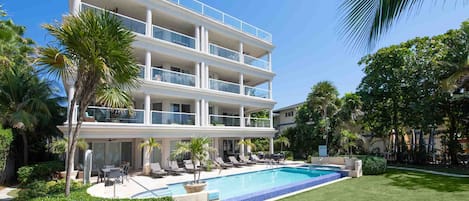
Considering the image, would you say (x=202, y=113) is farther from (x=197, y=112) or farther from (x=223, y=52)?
(x=223, y=52)

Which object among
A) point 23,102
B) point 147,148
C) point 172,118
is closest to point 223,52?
point 172,118

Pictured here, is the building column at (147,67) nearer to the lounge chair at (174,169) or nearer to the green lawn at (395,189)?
the lounge chair at (174,169)

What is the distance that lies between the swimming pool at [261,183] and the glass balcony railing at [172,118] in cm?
523

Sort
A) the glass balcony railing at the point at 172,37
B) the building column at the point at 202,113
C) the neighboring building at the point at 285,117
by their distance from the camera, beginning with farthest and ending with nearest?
the neighboring building at the point at 285,117, the building column at the point at 202,113, the glass balcony railing at the point at 172,37

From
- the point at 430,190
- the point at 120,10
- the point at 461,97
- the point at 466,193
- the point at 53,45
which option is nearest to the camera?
the point at 53,45

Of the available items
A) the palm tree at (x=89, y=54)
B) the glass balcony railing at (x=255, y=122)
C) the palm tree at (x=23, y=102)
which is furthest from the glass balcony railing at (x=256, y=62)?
the palm tree at (x=89, y=54)

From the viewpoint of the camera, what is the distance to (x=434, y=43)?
22.5 m

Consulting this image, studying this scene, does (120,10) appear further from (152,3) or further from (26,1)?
(26,1)

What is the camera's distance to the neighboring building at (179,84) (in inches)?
738

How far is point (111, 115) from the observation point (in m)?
17.6

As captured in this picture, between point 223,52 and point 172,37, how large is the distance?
517 cm

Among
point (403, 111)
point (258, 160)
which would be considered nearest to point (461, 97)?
point (403, 111)

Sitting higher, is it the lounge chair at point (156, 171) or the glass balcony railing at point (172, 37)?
the glass balcony railing at point (172, 37)

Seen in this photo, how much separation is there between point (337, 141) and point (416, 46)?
10354 millimetres
